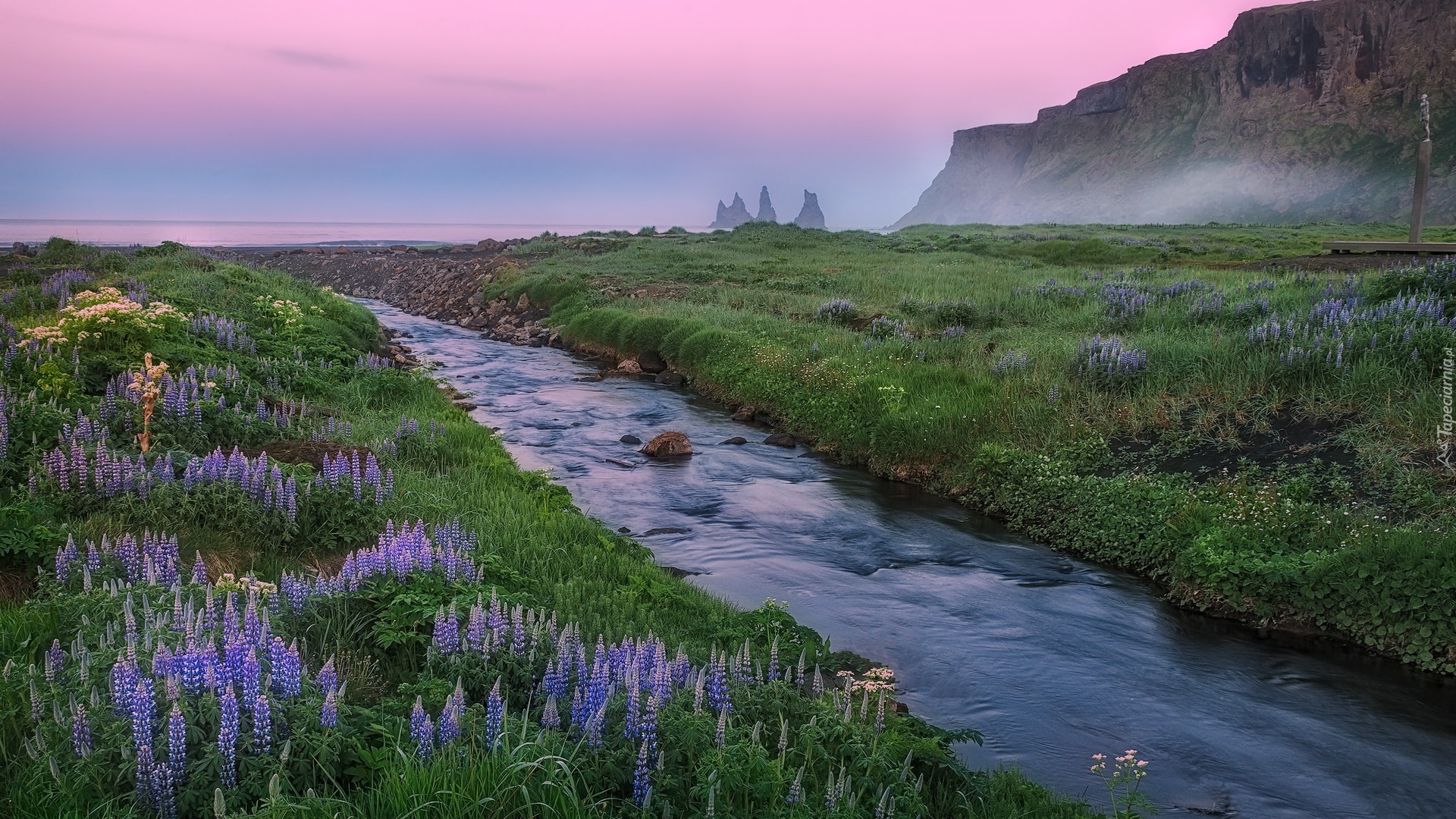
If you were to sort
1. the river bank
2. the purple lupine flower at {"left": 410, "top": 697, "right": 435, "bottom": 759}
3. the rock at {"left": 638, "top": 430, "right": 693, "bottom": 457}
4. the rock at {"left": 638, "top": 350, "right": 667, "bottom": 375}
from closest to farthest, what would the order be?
the purple lupine flower at {"left": 410, "top": 697, "right": 435, "bottom": 759} < the river bank < the rock at {"left": 638, "top": 430, "right": 693, "bottom": 457} < the rock at {"left": 638, "top": 350, "right": 667, "bottom": 375}

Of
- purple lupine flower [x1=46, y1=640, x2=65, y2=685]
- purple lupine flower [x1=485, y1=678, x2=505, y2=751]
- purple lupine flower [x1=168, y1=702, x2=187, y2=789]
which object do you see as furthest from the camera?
purple lupine flower [x1=46, y1=640, x2=65, y2=685]

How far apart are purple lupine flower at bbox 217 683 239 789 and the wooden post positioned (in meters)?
25.1

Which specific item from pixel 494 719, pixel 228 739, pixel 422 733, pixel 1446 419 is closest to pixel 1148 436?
pixel 1446 419

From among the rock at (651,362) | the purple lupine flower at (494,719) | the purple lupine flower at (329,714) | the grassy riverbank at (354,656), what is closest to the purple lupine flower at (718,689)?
the grassy riverbank at (354,656)

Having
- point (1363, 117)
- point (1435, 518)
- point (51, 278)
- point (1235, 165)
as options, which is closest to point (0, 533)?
point (1435, 518)

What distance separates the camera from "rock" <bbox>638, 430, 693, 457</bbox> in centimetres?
1560

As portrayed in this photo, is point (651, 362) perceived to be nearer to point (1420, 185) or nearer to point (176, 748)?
point (1420, 185)

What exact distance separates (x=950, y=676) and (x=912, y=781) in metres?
3.43

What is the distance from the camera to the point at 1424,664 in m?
8.09

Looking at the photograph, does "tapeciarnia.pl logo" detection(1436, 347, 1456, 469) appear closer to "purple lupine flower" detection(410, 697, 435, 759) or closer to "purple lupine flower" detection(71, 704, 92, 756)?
"purple lupine flower" detection(410, 697, 435, 759)

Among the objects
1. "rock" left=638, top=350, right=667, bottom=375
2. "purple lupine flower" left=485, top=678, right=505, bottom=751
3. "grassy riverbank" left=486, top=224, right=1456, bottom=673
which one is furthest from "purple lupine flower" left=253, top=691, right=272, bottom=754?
"rock" left=638, top=350, right=667, bottom=375

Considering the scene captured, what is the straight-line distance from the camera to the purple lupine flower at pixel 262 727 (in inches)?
151

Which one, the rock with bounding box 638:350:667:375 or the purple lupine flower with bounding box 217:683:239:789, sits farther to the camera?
the rock with bounding box 638:350:667:375

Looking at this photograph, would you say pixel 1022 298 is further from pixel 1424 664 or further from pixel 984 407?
pixel 1424 664
